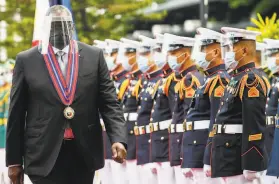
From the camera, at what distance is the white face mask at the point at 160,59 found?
428 inches

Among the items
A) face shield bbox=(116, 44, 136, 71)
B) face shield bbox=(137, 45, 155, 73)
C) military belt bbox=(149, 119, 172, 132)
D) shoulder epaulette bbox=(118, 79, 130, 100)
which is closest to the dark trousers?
military belt bbox=(149, 119, 172, 132)

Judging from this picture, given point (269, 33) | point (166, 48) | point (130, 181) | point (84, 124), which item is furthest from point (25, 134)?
point (269, 33)

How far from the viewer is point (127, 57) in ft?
41.3

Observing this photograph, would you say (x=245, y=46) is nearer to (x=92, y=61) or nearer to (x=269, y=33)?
(x=92, y=61)

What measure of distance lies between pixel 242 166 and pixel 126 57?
416 cm

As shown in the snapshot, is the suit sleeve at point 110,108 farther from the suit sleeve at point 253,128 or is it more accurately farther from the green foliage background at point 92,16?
the green foliage background at point 92,16

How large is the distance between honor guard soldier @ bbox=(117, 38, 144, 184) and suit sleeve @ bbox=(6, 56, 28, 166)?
4987 mm

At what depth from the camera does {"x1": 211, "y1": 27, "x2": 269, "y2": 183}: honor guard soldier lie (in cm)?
864

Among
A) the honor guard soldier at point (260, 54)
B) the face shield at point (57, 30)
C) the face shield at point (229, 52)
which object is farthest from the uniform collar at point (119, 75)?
the face shield at point (57, 30)

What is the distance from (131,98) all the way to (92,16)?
12.1 metres

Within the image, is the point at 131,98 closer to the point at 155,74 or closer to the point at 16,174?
the point at 155,74

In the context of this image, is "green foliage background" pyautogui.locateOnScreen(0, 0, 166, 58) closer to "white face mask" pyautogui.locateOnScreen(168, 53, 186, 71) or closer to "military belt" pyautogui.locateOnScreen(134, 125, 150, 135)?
"military belt" pyautogui.locateOnScreen(134, 125, 150, 135)

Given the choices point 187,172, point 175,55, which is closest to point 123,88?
point 175,55

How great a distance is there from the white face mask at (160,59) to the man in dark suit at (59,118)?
392 cm
